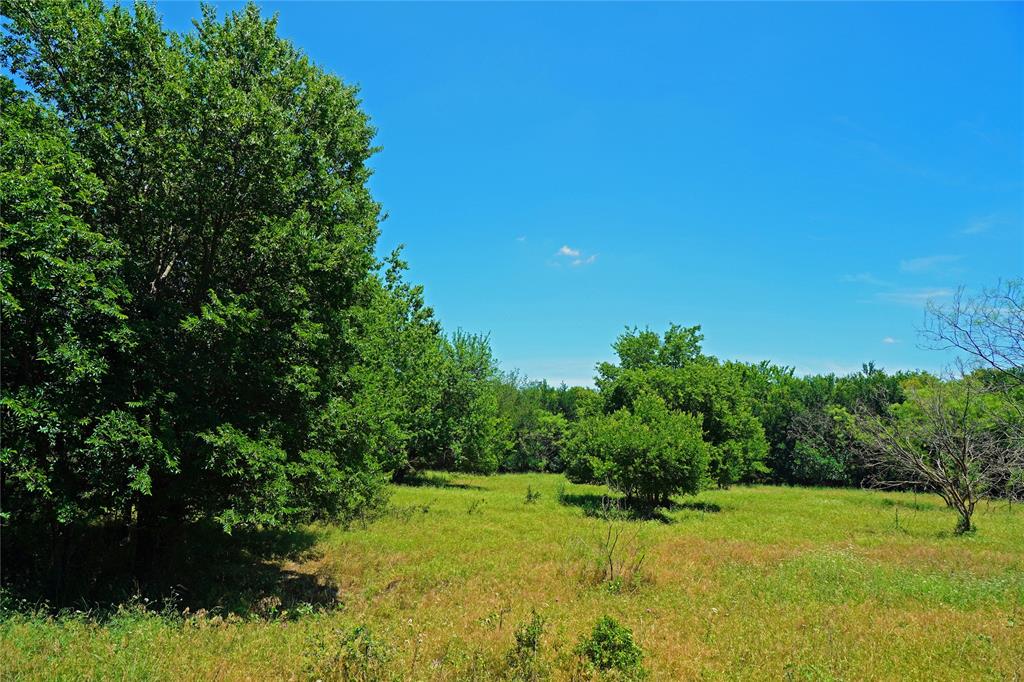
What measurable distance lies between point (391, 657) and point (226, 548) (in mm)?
10495

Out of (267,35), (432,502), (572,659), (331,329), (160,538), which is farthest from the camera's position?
(432,502)

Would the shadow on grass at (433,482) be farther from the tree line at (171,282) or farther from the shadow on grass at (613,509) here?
the tree line at (171,282)

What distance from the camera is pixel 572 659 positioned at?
827cm

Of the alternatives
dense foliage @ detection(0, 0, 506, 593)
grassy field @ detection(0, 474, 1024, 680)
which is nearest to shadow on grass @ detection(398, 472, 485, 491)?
grassy field @ detection(0, 474, 1024, 680)

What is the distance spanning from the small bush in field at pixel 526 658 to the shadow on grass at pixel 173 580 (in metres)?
4.69

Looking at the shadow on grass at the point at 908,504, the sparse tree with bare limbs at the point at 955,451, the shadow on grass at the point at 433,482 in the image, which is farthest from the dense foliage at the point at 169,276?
the shadow on grass at the point at 908,504

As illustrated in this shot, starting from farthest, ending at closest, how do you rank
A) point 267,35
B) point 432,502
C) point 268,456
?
point 432,502, point 267,35, point 268,456

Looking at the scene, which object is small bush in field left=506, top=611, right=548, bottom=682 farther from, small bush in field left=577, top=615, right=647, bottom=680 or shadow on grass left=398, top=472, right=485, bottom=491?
shadow on grass left=398, top=472, right=485, bottom=491

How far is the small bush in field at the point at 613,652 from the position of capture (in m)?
7.71

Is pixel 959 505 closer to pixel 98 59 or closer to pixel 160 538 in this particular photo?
pixel 160 538

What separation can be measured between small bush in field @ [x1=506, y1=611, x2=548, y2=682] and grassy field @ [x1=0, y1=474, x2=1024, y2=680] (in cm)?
25

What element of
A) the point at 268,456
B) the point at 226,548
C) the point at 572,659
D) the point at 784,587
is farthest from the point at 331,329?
the point at 784,587

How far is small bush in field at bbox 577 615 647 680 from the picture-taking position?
7.71 metres

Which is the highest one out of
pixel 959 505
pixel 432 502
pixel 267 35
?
pixel 267 35
